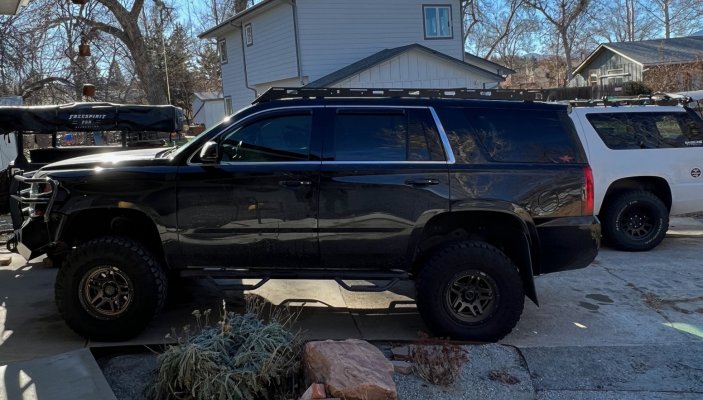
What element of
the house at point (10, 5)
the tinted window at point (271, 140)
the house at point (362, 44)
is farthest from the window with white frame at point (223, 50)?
the tinted window at point (271, 140)

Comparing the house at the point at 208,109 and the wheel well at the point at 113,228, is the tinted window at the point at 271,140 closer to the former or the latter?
the wheel well at the point at 113,228

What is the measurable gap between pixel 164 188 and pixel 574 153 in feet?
11.5

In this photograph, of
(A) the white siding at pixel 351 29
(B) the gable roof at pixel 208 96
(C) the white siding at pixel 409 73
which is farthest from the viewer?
(B) the gable roof at pixel 208 96

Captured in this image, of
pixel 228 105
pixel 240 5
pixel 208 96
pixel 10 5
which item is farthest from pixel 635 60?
pixel 10 5

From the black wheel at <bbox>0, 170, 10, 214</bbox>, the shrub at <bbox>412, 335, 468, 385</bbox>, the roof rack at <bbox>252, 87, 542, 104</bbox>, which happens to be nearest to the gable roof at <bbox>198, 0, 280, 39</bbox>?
the black wheel at <bbox>0, 170, 10, 214</bbox>

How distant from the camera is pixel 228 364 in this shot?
3715 millimetres

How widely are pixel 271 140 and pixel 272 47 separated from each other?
1736 centimetres

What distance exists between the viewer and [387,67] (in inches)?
733

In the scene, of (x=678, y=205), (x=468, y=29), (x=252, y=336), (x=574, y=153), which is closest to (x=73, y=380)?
(x=252, y=336)

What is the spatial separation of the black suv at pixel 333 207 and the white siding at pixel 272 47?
15545 millimetres

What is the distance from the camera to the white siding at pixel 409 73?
1853cm

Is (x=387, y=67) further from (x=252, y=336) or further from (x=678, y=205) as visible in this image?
(x=252, y=336)

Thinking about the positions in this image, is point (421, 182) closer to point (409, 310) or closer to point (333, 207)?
point (333, 207)

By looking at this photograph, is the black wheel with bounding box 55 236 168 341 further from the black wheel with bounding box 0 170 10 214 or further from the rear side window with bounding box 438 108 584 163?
the black wheel with bounding box 0 170 10 214
